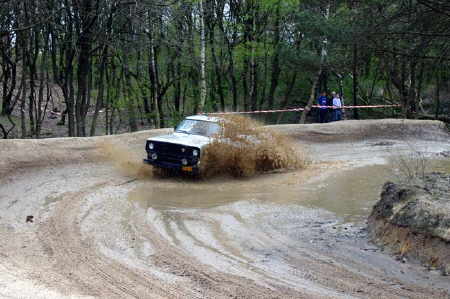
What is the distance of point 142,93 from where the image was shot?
29.2 meters

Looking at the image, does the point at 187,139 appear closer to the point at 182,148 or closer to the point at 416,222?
the point at 182,148

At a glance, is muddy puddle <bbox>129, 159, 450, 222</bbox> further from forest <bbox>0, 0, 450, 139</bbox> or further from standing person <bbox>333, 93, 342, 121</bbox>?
standing person <bbox>333, 93, 342, 121</bbox>

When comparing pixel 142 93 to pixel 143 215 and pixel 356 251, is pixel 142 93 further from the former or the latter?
pixel 356 251

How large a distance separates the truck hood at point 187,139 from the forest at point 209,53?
3676 millimetres

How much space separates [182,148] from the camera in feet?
46.6

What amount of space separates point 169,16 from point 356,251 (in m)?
14.6

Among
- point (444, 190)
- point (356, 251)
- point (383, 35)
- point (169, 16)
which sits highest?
point (169, 16)

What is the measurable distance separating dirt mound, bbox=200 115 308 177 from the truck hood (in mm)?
179

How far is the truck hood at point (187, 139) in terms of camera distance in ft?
47.0

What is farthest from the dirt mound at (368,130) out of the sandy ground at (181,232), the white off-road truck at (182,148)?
the white off-road truck at (182,148)

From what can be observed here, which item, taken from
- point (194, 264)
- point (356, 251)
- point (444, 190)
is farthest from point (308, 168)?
point (194, 264)

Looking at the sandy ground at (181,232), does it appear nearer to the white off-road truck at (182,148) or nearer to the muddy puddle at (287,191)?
the muddy puddle at (287,191)

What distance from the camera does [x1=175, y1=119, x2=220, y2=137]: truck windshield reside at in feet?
49.4

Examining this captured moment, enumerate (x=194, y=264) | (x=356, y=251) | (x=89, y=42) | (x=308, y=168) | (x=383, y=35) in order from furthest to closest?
1. (x=89, y=42)
2. (x=308, y=168)
3. (x=383, y=35)
4. (x=356, y=251)
5. (x=194, y=264)
